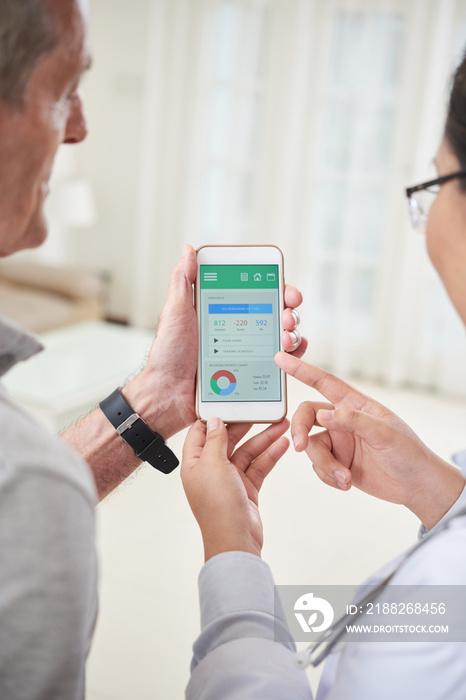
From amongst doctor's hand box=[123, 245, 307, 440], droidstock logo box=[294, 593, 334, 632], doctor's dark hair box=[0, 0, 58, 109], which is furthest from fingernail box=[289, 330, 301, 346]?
doctor's dark hair box=[0, 0, 58, 109]

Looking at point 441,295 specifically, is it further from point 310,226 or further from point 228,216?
point 228,216

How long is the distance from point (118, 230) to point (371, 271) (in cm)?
191

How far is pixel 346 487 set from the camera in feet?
3.56

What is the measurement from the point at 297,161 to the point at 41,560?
3908 millimetres

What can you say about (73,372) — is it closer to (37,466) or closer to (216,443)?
(216,443)

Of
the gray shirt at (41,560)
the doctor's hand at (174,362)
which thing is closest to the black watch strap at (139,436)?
the doctor's hand at (174,362)

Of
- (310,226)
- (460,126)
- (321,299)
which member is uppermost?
(460,126)

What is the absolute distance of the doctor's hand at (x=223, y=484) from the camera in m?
0.84

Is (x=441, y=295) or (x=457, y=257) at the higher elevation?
(x=457, y=257)

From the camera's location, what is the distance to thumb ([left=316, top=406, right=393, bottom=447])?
951 mm

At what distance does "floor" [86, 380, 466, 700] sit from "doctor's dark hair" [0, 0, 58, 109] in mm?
1193

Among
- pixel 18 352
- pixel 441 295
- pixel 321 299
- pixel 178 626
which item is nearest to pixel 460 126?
pixel 18 352

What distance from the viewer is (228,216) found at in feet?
14.4

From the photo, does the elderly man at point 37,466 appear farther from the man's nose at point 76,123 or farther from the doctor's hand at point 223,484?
the doctor's hand at point 223,484
